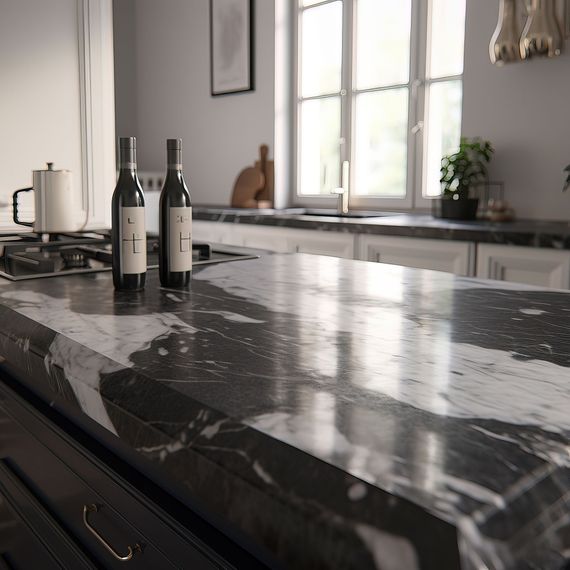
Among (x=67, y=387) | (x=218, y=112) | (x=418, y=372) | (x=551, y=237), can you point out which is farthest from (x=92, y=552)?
(x=218, y=112)

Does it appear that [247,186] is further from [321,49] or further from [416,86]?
[416,86]

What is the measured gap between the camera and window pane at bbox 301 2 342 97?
12.9 ft

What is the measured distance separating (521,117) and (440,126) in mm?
546

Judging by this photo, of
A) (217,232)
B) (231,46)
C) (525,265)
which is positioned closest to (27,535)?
(525,265)

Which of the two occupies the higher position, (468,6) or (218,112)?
(468,6)

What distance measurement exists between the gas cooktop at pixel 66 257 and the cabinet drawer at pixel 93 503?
0.35m

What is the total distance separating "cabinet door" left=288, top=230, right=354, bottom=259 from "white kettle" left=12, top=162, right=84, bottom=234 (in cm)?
128

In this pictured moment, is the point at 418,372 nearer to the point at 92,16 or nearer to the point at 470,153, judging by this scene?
the point at 92,16

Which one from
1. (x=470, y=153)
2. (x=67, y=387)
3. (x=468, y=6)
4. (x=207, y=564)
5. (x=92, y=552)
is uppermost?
(x=468, y=6)

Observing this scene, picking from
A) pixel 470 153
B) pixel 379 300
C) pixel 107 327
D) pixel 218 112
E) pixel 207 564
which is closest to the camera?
pixel 207 564

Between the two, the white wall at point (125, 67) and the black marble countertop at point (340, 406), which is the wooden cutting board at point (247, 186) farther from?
the black marble countertop at point (340, 406)

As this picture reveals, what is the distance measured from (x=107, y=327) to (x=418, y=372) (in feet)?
1.46

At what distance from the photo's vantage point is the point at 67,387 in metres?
0.79

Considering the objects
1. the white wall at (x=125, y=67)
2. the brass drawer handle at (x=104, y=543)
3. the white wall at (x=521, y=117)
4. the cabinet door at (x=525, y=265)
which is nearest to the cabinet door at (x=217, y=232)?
the white wall at (x=521, y=117)
